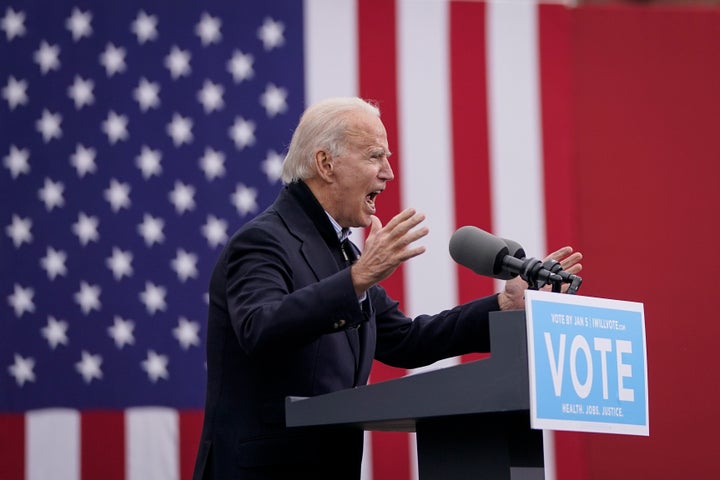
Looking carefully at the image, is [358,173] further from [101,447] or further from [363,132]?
[101,447]

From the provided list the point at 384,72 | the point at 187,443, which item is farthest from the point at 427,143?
the point at 187,443

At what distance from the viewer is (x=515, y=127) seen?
200 inches

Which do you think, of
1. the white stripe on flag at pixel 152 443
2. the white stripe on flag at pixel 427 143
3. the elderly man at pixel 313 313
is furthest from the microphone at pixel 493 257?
the white stripe on flag at pixel 152 443

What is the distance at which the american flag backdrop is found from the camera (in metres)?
4.66

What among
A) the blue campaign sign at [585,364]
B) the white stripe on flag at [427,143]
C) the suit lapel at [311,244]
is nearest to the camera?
the blue campaign sign at [585,364]

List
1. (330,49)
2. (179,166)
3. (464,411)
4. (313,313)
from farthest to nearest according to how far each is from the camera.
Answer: (330,49)
(179,166)
(313,313)
(464,411)

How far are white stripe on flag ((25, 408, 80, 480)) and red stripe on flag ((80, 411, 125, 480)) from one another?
29mm

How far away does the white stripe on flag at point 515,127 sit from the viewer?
504cm

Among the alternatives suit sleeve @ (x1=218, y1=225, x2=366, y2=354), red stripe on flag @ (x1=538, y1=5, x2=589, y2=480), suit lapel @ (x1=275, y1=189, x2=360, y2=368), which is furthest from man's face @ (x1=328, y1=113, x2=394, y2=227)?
red stripe on flag @ (x1=538, y1=5, x2=589, y2=480)

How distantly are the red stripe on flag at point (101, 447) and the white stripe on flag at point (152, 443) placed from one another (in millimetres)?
37

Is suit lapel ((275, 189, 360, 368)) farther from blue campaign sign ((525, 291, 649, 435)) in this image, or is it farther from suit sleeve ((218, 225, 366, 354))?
blue campaign sign ((525, 291, 649, 435))

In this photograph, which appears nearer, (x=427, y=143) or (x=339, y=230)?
(x=339, y=230)

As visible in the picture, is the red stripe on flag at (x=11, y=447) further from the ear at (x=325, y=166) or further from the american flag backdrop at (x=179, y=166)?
the ear at (x=325, y=166)

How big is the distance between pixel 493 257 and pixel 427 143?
2.64 meters
